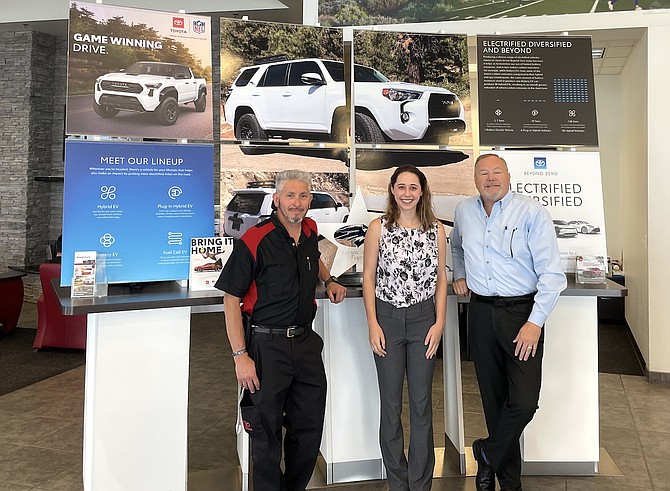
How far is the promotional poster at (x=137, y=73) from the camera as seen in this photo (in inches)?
105

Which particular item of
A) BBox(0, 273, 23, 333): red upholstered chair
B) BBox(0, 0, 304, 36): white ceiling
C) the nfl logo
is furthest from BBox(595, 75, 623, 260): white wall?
BBox(0, 273, 23, 333): red upholstered chair

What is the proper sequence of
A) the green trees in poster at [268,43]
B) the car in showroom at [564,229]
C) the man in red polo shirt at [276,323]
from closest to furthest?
the man in red polo shirt at [276,323]
the green trees in poster at [268,43]
the car in showroom at [564,229]

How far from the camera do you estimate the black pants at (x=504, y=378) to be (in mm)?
2613

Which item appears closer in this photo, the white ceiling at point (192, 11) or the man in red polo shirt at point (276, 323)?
the man in red polo shirt at point (276, 323)

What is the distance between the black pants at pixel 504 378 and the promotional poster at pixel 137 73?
1.68 m

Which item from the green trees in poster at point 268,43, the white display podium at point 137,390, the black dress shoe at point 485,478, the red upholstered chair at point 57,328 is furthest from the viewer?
the red upholstered chair at point 57,328

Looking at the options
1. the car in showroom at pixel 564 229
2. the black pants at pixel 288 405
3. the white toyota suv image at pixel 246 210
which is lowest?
the black pants at pixel 288 405

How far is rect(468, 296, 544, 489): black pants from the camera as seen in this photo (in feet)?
8.57

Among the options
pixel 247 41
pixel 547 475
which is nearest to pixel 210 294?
pixel 247 41

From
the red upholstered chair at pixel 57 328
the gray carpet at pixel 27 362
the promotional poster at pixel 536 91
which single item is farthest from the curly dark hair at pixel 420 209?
the red upholstered chair at pixel 57 328

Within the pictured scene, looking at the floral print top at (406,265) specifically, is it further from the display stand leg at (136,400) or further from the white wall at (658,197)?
the white wall at (658,197)

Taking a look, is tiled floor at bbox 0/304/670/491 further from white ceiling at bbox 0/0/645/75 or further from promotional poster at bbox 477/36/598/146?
white ceiling at bbox 0/0/645/75

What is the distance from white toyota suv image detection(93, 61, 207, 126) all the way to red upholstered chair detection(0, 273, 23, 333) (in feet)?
13.7

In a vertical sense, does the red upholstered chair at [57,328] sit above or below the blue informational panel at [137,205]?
below
